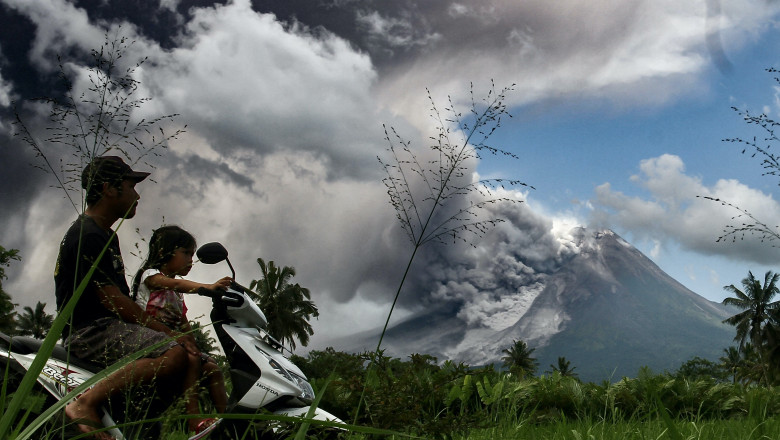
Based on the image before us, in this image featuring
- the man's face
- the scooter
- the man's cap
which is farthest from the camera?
the scooter

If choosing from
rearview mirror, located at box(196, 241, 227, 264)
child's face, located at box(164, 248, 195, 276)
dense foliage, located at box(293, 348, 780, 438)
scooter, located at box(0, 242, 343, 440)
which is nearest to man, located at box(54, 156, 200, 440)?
scooter, located at box(0, 242, 343, 440)

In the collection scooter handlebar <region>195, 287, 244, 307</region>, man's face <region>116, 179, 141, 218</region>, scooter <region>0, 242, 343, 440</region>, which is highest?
man's face <region>116, 179, 141, 218</region>

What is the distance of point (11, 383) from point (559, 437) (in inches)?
114

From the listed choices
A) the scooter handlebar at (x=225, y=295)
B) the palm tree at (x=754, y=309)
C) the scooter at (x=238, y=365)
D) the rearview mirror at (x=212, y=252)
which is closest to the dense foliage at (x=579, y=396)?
the scooter at (x=238, y=365)

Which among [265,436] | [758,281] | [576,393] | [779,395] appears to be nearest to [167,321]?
[265,436]

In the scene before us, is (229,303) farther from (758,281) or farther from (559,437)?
(758,281)

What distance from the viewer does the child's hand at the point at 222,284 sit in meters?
3.35

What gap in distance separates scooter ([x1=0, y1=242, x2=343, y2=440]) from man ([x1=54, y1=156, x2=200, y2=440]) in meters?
0.19

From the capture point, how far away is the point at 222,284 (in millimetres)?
3395

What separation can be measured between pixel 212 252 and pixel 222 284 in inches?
19.7

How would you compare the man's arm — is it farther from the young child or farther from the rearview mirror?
the rearview mirror

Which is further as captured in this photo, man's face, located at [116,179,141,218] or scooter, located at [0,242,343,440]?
scooter, located at [0,242,343,440]

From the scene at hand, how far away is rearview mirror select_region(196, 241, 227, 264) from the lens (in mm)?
2934

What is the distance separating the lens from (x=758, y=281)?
6662 centimetres
